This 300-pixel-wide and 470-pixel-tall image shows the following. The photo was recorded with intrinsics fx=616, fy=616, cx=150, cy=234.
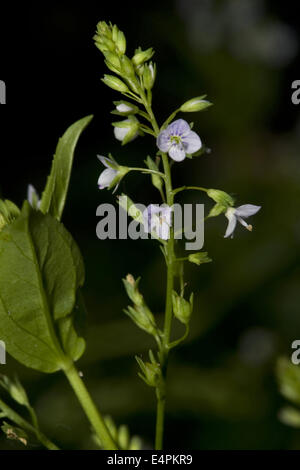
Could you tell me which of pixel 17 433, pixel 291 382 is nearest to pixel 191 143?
pixel 291 382

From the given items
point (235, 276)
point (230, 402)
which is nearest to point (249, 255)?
point (235, 276)

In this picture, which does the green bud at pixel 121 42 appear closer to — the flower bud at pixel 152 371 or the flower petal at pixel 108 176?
the flower petal at pixel 108 176

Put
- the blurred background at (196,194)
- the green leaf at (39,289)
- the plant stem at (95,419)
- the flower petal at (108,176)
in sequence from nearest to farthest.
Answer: the green leaf at (39,289)
the plant stem at (95,419)
the flower petal at (108,176)
the blurred background at (196,194)

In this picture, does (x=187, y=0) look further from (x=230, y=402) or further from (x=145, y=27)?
(x=230, y=402)

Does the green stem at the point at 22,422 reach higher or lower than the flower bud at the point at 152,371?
lower

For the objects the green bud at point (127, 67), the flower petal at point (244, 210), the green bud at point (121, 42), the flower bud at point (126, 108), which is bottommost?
the flower petal at point (244, 210)

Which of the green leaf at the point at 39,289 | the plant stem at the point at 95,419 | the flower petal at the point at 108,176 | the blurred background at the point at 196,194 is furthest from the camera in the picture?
the blurred background at the point at 196,194

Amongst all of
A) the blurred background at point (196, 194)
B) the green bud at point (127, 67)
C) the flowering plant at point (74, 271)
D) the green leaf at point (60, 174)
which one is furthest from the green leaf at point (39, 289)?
the blurred background at point (196, 194)
